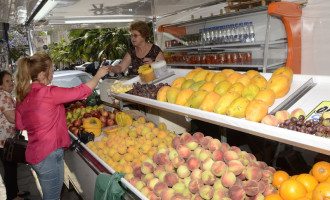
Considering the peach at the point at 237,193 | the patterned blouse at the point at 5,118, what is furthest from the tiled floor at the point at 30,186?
the peach at the point at 237,193

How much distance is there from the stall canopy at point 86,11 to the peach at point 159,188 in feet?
13.5

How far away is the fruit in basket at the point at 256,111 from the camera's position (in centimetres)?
141

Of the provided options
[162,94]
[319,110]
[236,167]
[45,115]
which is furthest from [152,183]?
[45,115]

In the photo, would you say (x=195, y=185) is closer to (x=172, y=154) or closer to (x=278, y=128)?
(x=172, y=154)

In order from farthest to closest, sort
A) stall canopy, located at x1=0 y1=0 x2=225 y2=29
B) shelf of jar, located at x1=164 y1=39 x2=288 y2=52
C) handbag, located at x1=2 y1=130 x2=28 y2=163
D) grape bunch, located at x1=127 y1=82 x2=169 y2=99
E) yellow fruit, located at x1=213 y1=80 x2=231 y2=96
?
stall canopy, located at x1=0 y1=0 x2=225 y2=29 → shelf of jar, located at x1=164 y1=39 x2=288 y2=52 → handbag, located at x1=2 y1=130 x2=28 y2=163 → grape bunch, located at x1=127 y1=82 x2=169 y2=99 → yellow fruit, located at x1=213 y1=80 x2=231 y2=96

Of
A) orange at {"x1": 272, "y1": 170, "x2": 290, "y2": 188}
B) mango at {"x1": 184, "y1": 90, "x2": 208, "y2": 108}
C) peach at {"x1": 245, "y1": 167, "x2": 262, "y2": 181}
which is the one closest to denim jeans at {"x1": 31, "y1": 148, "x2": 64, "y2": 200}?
mango at {"x1": 184, "y1": 90, "x2": 208, "y2": 108}

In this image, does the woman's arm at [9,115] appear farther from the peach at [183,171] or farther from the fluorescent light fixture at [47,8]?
the peach at [183,171]

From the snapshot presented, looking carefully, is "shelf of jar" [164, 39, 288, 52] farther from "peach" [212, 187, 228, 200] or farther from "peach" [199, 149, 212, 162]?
"peach" [212, 187, 228, 200]

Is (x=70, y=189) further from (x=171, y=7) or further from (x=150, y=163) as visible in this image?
(x=171, y=7)

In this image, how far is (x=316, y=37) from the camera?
13.9ft

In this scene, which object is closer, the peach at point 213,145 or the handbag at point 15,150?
the peach at point 213,145

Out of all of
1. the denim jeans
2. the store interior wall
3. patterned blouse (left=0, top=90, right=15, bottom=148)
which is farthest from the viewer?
the store interior wall

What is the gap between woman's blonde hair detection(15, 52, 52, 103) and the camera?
97.5 inches

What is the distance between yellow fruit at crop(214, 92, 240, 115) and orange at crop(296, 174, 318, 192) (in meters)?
0.53
